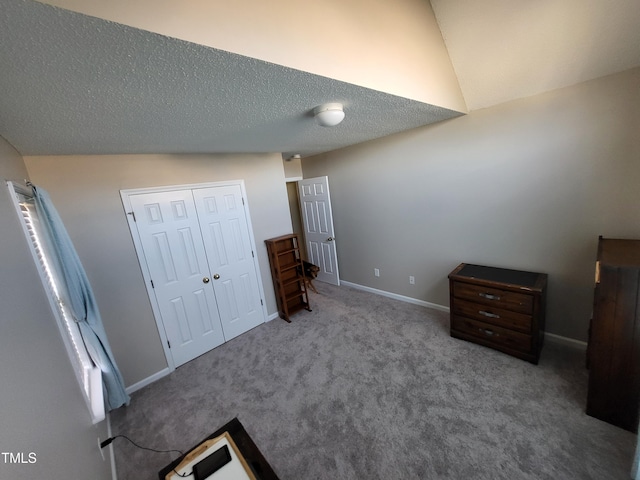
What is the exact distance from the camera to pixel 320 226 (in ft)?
13.8

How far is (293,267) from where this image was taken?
3533 mm

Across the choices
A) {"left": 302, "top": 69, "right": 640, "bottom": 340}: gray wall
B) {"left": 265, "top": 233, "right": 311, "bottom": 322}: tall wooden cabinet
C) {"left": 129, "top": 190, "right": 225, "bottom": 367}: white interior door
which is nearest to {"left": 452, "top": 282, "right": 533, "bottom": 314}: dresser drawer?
{"left": 302, "top": 69, "right": 640, "bottom": 340}: gray wall

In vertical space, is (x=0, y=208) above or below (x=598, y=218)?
above

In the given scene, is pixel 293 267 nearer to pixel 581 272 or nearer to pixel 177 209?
pixel 177 209

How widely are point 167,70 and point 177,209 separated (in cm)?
195

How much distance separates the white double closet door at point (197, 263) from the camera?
2543mm

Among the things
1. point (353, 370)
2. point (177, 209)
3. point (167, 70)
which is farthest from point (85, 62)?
point (353, 370)

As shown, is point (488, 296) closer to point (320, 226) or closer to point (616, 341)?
point (616, 341)

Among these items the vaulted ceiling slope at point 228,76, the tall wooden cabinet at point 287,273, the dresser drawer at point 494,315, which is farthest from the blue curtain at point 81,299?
the dresser drawer at point 494,315

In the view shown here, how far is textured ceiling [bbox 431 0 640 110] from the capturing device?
1504 mm

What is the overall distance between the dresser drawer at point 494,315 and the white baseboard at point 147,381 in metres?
3.12

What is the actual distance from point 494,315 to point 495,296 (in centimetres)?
19

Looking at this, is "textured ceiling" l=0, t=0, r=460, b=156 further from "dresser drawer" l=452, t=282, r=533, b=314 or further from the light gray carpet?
the light gray carpet

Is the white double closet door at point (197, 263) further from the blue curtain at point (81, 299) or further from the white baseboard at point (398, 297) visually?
the white baseboard at point (398, 297)
